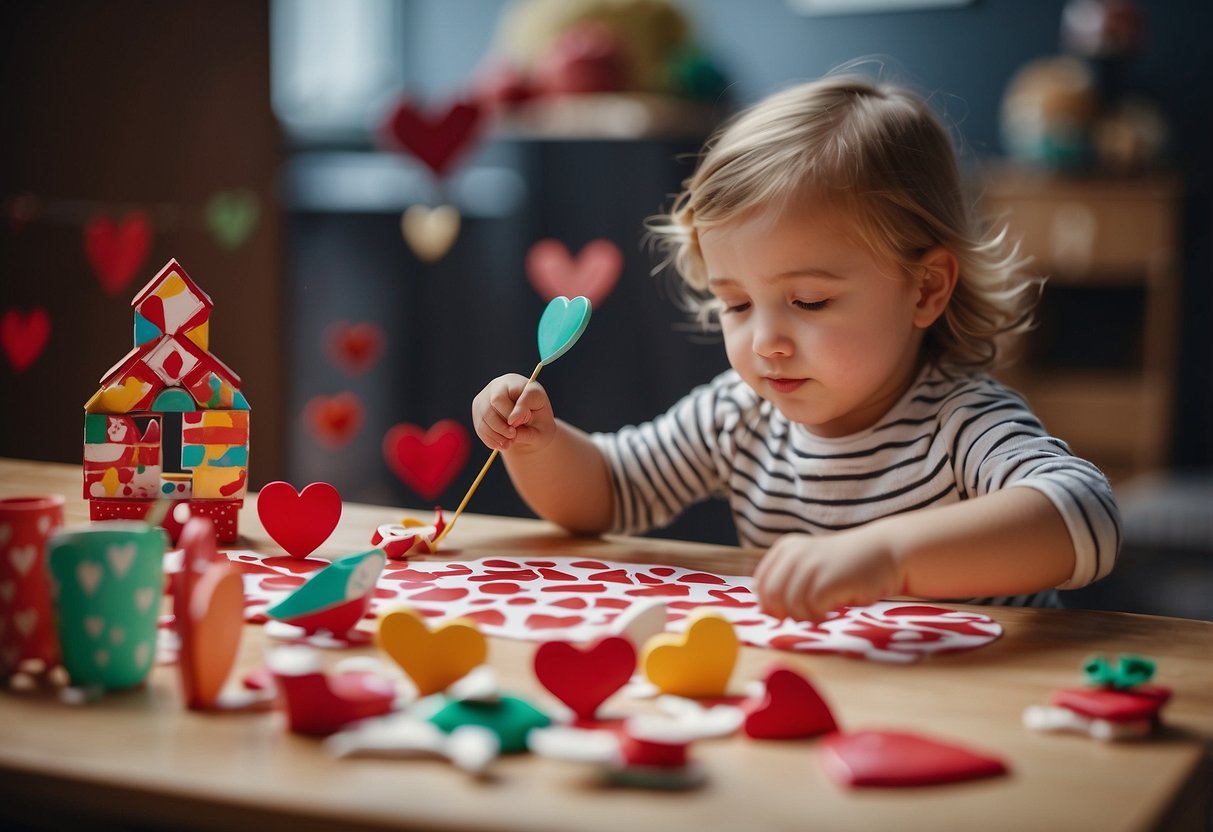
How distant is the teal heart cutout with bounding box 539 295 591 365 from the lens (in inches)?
35.5

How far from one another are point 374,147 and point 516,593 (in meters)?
3.60

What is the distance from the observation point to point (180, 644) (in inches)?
23.1

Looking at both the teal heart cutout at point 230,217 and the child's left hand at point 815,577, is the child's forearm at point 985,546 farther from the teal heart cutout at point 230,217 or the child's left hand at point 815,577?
the teal heart cutout at point 230,217

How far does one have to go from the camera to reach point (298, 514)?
0.93 meters

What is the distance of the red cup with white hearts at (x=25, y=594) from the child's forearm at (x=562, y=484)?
0.49m

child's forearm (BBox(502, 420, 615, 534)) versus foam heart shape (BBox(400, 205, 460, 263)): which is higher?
foam heart shape (BBox(400, 205, 460, 263))

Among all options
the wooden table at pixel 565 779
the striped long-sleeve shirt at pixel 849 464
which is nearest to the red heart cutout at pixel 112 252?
the striped long-sleeve shirt at pixel 849 464

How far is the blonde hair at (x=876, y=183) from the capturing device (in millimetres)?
1036

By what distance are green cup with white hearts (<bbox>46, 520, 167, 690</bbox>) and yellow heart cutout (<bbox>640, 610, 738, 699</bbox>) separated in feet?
0.79

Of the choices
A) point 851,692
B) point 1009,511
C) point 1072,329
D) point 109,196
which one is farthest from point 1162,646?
point 1072,329

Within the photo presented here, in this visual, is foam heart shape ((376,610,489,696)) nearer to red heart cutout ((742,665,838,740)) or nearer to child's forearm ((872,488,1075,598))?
red heart cutout ((742,665,838,740))

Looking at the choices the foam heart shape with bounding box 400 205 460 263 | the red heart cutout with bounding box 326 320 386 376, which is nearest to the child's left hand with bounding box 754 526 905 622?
the red heart cutout with bounding box 326 320 386 376

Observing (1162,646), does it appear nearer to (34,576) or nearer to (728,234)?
(728,234)

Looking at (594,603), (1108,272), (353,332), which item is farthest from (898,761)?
(1108,272)
